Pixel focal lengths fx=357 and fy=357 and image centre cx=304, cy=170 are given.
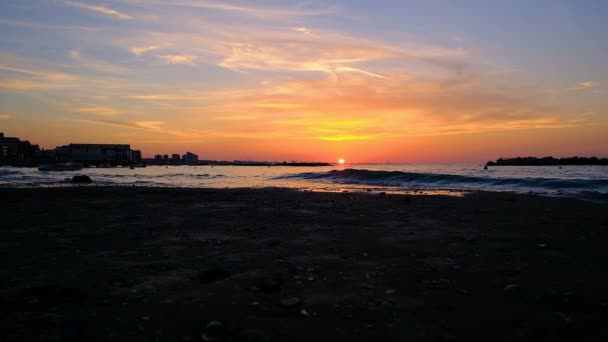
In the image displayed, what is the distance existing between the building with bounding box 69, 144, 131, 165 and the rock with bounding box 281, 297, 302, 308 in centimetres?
14461

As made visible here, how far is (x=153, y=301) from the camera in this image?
370cm

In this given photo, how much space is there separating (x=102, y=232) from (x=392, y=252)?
20.0 ft

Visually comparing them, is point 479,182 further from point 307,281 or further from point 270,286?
point 270,286

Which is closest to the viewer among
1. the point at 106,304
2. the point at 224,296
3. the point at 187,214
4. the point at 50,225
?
the point at 106,304

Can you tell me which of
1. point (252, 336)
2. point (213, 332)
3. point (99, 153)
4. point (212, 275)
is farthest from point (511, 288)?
point (99, 153)

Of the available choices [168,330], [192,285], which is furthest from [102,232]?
[168,330]

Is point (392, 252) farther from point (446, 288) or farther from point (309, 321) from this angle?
point (309, 321)

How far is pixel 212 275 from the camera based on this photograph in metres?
4.54

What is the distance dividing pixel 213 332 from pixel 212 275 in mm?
1617

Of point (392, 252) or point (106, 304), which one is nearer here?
point (106, 304)

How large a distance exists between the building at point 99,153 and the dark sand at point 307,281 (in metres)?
141

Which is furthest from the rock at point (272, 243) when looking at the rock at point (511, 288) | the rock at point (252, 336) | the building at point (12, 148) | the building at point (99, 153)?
the building at point (12, 148)

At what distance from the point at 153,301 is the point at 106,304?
45 centimetres

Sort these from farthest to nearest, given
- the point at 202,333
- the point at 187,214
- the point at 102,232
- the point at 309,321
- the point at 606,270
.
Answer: the point at 187,214 → the point at 102,232 → the point at 606,270 → the point at 309,321 → the point at 202,333
